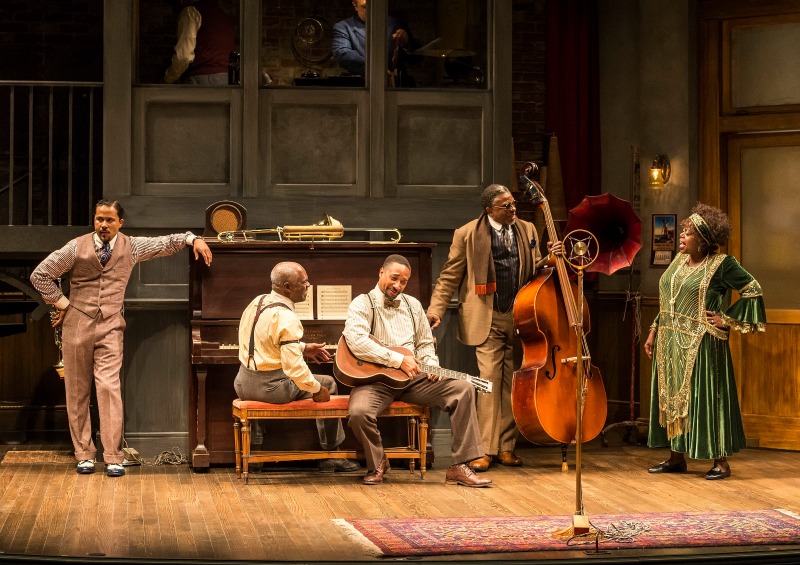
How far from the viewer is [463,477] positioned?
6.96 metres

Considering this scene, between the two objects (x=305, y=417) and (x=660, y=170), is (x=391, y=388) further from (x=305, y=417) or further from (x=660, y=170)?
(x=660, y=170)

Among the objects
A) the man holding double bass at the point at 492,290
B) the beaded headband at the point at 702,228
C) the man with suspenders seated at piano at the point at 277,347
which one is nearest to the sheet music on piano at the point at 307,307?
the man with suspenders seated at piano at the point at 277,347

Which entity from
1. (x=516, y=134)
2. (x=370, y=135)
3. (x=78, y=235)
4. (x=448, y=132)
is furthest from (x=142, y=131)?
(x=516, y=134)

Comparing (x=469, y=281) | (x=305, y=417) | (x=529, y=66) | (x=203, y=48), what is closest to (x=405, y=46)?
(x=203, y=48)

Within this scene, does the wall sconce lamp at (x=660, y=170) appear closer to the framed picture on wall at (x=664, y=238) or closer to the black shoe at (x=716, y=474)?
the framed picture on wall at (x=664, y=238)

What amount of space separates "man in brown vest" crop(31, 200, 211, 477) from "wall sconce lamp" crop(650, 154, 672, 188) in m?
3.31

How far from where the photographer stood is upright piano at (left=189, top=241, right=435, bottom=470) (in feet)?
24.2

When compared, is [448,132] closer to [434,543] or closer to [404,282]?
[404,282]

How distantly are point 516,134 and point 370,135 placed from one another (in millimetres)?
A: 2196

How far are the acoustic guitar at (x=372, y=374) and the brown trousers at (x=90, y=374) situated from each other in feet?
4.48

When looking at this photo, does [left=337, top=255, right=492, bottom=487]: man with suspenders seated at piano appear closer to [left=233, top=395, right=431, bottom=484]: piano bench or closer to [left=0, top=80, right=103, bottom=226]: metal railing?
[left=233, top=395, right=431, bottom=484]: piano bench

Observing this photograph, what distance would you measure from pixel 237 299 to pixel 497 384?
5.36ft

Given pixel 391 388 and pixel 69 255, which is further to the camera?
pixel 69 255

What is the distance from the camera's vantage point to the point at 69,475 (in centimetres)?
733
